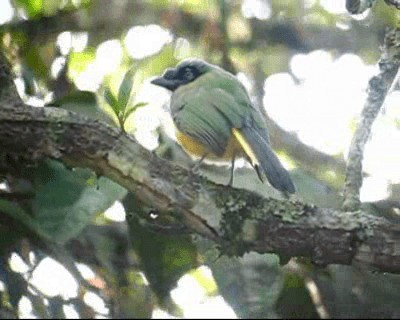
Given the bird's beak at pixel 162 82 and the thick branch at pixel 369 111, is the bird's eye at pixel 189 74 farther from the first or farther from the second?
the thick branch at pixel 369 111

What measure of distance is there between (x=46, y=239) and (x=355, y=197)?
388 mm

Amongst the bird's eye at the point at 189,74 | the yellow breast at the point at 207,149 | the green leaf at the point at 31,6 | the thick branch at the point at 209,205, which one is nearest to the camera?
the thick branch at the point at 209,205

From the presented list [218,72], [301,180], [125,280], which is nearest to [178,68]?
[218,72]

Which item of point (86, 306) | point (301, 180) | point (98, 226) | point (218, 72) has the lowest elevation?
point (86, 306)

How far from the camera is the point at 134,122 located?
134 centimetres

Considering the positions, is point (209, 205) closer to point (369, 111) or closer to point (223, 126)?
point (223, 126)

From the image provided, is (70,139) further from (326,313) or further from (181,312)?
(326,313)

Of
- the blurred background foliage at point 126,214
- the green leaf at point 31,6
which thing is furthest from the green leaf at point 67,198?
the green leaf at point 31,6

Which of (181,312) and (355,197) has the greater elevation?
(355,197)

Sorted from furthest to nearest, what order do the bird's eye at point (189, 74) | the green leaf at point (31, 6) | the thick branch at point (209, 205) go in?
the green leaf at point (31, 6), the bird's eye at point (189, 74), the thick branch at point (209, 205)

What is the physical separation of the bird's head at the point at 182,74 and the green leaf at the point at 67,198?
226 millimetres

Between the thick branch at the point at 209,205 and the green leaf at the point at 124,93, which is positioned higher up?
the green leaf at the point at 124,93

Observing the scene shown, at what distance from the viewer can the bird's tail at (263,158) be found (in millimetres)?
1070

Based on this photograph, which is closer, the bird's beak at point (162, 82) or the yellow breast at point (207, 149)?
the yellow breast at point (207, 149)
